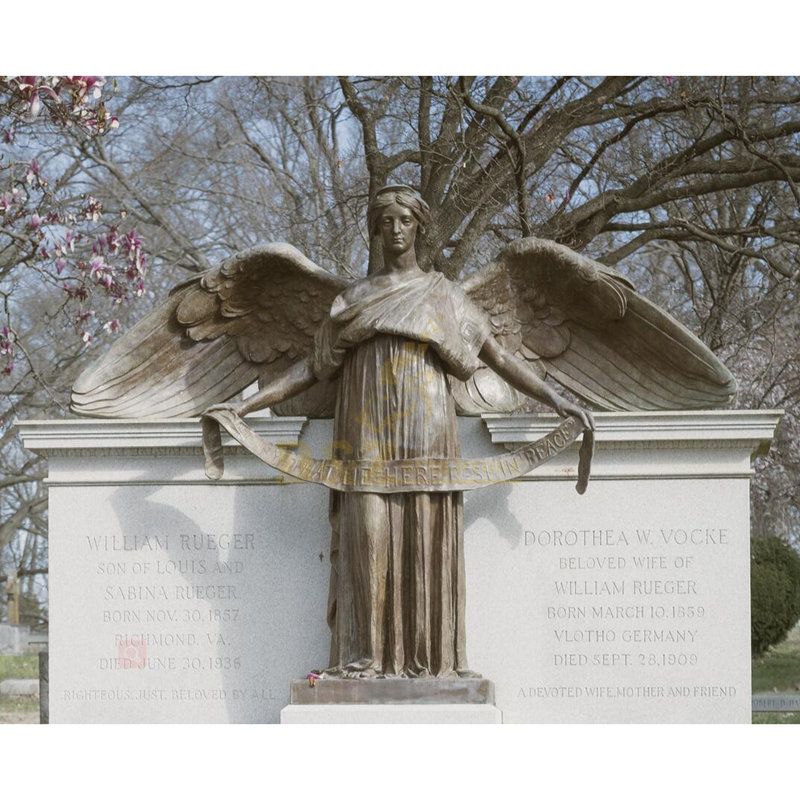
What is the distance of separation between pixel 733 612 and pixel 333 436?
8.37ft

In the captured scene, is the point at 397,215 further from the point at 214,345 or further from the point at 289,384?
the point at 214,345

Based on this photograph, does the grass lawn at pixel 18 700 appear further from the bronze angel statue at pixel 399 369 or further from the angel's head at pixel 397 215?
the angel's head at pixel 397 215

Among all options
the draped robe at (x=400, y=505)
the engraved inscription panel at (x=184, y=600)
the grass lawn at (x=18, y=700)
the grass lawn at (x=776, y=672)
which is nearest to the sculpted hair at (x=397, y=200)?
the draped robe at (x=400, y=505)

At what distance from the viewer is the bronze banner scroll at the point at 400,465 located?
8.77 metres

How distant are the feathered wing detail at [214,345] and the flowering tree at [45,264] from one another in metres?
1.27

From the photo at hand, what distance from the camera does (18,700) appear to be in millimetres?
19141

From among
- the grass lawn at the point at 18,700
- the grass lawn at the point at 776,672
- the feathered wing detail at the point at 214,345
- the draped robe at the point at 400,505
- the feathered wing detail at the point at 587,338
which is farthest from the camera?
the grass lawn at the point at 776,672

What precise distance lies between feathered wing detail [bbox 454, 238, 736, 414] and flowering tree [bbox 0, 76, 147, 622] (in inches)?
106

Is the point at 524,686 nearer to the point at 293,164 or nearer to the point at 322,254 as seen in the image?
the point at 322,254

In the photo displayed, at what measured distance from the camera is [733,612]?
934 cm

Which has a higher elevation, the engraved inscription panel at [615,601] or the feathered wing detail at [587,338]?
the feathered wing detail at [587,338]

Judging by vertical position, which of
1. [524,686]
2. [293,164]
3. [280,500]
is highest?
[293,164]

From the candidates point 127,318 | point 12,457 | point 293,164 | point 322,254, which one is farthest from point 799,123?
point 12,457

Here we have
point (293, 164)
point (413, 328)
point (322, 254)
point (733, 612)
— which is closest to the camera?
point (413, 328)
